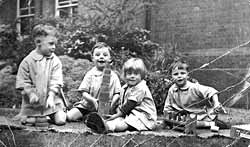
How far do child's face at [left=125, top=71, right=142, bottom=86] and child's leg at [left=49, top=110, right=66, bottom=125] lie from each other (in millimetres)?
807

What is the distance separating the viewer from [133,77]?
353cm

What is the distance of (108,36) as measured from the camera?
300 inches

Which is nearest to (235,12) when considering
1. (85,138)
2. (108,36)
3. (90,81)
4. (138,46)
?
(138,46)

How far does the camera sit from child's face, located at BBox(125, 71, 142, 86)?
353cm

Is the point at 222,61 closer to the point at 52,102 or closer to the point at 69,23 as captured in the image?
the point at 69,23

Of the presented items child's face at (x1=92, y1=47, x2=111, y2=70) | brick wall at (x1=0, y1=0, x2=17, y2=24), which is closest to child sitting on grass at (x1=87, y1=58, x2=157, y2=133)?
child's face at (x1=92, y1=47, x2=111, y2=70)

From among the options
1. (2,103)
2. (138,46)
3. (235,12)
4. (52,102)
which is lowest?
(2,103)

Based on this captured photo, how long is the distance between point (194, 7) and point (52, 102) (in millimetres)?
5314

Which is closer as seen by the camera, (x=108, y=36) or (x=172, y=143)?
(x=172, y=143)

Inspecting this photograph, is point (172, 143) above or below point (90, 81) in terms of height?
below

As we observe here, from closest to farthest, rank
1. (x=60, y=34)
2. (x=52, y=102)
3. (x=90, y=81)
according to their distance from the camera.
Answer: (x=52, y=102), (x=90, y=81), (x=60, y=34)

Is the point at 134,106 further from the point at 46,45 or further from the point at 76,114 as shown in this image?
the point at 46,45

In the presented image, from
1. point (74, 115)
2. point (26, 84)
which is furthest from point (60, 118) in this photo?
point (26, 84)

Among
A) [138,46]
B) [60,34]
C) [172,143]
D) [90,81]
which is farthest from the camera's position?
[60,34]
